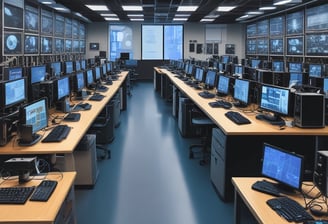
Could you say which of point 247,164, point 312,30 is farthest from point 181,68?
point 247,164

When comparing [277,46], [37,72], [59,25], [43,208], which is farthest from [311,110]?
[59,25]

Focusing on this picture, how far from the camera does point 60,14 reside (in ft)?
43.5

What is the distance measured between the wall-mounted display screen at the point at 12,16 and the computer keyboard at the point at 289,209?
25.0 feet

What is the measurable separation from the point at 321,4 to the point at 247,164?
26.9 ft

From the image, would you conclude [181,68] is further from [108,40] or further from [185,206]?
[185,206]

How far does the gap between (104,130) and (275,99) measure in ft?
9.76

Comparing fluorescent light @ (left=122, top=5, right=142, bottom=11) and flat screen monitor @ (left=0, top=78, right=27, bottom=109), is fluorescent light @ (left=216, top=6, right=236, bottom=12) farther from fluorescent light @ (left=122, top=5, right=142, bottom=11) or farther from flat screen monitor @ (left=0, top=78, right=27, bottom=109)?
flat screen monitor @ (left=0, top=78, right=27, bottom=109)

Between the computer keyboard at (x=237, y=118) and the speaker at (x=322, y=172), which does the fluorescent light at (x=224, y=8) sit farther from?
the speaker at (x=322, y=172)

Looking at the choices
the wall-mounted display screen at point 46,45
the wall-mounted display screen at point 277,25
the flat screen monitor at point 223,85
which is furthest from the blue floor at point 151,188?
the wall-mounted display screen at point 277,25

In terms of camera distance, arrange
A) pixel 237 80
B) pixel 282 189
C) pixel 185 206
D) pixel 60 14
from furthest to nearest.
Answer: pixel 60 14, pixel 237 80, pixel 185 206, pixel 282 189

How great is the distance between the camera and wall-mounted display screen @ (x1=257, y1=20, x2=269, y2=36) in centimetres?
1514

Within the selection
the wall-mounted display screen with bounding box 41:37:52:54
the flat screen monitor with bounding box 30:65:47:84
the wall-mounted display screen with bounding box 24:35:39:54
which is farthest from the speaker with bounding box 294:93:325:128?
the wall-mounted display screen with bounding box 41:37:52:54

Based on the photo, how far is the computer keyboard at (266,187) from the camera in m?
2.42

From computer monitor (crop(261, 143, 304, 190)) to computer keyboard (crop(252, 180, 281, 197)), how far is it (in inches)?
2.0
